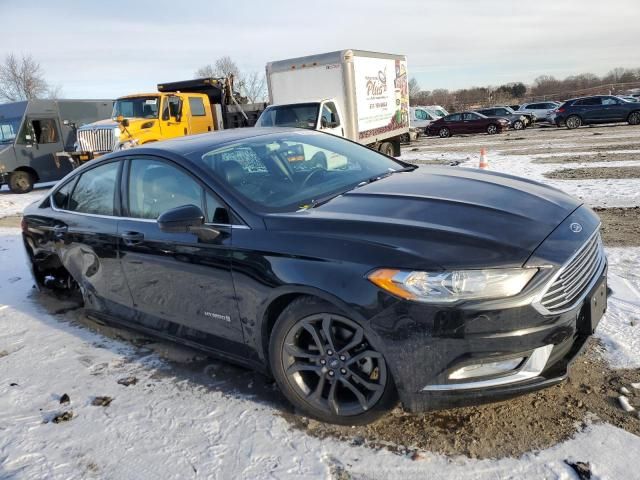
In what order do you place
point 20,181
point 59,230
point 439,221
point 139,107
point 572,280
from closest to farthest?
point 572,280
point 439,221
point 59,230
point 139,107
point 20,181

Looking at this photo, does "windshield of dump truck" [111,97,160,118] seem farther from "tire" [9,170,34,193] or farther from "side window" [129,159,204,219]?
"side window" [129,159,204,219]

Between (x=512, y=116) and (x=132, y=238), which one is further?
(x=512, y=116)

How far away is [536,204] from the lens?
9.61 feet

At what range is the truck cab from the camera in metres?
12.0

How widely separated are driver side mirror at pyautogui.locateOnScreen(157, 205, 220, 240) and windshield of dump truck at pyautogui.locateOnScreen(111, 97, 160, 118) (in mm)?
11831

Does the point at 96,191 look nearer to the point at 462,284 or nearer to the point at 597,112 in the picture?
the point at 462,284

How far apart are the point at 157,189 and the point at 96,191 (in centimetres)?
87

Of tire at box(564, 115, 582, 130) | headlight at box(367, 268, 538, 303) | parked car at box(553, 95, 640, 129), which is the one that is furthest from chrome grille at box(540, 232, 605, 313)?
tire at box(564, 115, 582, 130)

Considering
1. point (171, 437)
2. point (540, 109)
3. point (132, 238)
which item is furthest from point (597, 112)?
point (171, 437)

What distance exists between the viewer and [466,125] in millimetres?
28156

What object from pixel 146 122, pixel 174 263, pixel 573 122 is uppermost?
pixel 146 122

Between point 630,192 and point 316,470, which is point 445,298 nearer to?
point 316,470

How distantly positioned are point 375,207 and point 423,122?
95.7 ft

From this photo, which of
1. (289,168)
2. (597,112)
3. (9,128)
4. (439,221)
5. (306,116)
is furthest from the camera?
(597,112)
